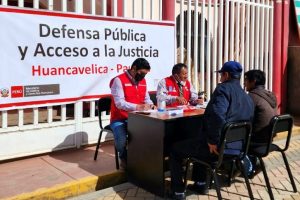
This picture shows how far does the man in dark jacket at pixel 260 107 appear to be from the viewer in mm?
4191

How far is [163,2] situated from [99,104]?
7.20ft

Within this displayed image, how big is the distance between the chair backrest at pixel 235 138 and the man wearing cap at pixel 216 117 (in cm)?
7

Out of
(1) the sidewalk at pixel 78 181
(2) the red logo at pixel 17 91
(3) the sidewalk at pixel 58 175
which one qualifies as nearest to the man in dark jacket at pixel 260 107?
(1) the sidewalk at pixel 78 181

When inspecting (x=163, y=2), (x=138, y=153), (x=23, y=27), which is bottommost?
(x=138, y=153)

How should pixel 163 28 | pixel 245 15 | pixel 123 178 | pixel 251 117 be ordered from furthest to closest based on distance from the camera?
pixel 245 15 → pixel 163 28 → pixel 123 178 → pixel 251 117

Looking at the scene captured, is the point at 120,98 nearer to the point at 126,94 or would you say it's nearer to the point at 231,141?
the point at 126,94

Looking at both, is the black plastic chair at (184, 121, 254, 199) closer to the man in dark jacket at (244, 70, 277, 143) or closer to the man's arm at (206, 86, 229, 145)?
the man's arm at (206, 86, 229, 145)

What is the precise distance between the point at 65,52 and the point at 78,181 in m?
1.76

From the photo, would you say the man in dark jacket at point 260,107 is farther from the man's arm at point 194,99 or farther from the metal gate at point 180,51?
the metal gate at point 180,51

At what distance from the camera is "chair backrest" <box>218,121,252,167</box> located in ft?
11.6

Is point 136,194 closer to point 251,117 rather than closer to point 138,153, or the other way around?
point 138,153

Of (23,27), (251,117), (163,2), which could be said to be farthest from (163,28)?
(251,117)

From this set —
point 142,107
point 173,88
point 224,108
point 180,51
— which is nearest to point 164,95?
point 173,88

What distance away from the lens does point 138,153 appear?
434 centimetres
